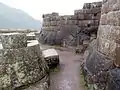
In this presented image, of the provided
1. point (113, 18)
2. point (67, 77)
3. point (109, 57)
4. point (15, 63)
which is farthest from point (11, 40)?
point (67, 77)

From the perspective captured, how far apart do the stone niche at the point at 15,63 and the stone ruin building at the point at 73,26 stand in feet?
19.0

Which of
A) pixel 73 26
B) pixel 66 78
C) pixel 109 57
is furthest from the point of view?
pixel 73 26

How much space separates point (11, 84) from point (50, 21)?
8.73 meters

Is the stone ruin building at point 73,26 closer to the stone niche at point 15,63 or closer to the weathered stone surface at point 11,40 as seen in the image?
the stone niche at point 15,63

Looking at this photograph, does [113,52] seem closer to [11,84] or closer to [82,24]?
[11,84]

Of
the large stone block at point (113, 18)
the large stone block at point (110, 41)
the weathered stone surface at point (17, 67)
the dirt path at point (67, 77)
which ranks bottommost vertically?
the dirt path at point (67, 77)

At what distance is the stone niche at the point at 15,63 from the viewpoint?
11.1ft

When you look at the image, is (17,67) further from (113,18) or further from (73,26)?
(73,26)

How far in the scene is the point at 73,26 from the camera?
10430mm

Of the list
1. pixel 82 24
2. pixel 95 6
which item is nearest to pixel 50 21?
pixel 82 24

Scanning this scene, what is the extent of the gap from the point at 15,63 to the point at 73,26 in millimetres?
7266

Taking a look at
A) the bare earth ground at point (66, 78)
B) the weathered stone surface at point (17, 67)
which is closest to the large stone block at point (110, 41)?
the bare earth ground at point (66, 78)

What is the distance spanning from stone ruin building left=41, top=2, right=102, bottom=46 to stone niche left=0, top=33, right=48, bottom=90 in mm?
5788

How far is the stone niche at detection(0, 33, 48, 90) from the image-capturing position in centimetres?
337
